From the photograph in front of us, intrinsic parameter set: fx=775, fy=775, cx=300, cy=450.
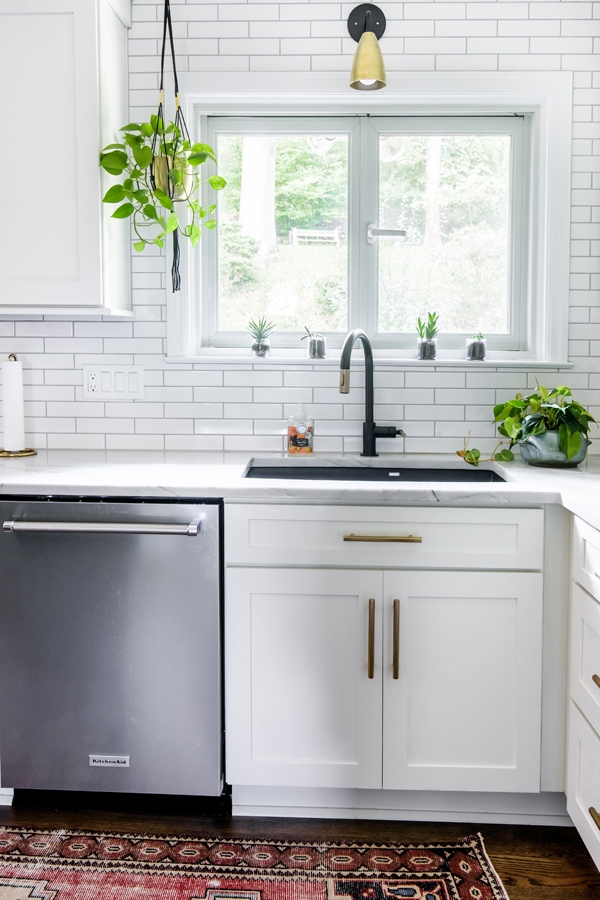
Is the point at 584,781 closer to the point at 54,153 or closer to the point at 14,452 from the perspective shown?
the point at 14,452

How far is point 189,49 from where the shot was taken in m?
2.51

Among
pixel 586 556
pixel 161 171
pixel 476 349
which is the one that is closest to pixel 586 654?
pixel 586 556

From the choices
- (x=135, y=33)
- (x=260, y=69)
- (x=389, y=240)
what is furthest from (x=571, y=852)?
(x=135, y=33)

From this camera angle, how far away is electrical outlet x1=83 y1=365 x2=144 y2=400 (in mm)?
2633

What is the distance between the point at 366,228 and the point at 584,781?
1.82 meters

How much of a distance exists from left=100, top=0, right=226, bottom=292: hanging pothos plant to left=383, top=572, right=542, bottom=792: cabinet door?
1.27m

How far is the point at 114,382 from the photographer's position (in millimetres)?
2637

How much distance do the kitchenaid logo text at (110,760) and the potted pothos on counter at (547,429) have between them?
4.66 ft

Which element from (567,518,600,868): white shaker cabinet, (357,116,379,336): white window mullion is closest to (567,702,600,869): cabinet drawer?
(567,518,600,868): white shaker cabinet

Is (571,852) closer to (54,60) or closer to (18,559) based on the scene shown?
(18,559)

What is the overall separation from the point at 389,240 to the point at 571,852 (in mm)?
1928

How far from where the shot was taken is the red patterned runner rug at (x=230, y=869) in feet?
5.98

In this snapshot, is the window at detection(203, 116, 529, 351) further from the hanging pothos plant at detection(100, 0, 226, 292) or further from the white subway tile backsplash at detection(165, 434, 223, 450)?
the white subway tile backsplash at detection(165, 434, 223, 450)

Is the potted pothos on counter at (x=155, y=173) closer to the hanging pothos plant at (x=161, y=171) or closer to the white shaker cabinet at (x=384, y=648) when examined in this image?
the hanging pothos plant at (x=161, y=171)
